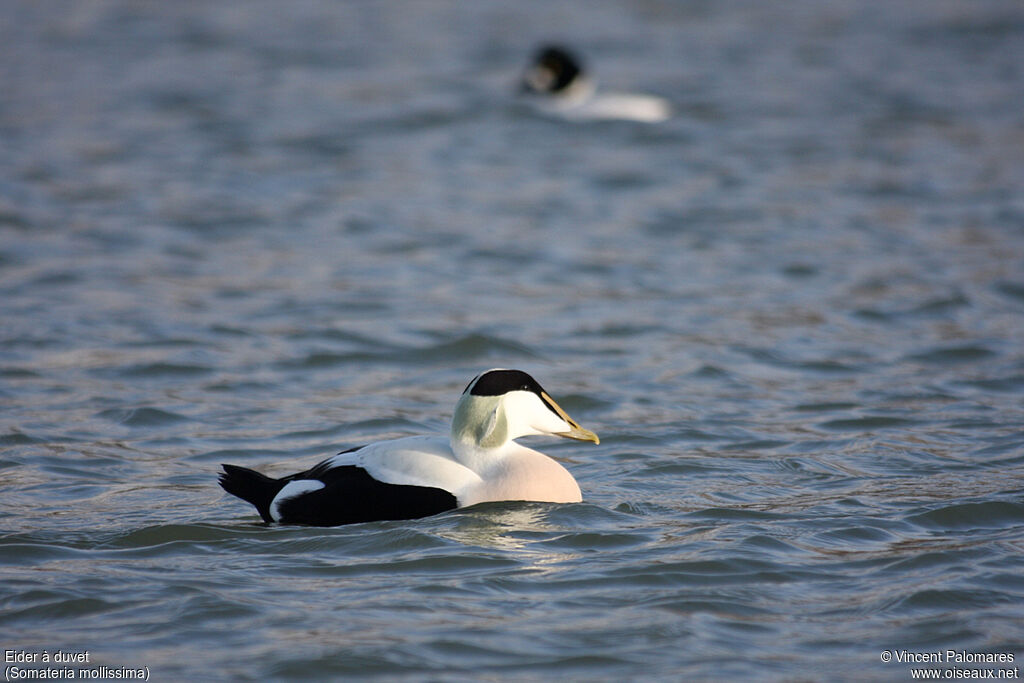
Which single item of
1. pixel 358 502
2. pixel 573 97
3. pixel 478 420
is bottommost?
pixel 358 502

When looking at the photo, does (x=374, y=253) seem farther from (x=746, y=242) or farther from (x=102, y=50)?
(x=102, y=50)

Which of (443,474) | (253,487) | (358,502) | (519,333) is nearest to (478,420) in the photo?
(443,474)

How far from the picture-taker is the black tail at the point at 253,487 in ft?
16.6

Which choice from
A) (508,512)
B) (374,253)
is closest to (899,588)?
(508,512)

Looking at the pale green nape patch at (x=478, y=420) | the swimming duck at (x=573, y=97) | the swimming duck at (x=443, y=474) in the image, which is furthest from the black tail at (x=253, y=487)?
the swimming duck at (x=573, y=97)

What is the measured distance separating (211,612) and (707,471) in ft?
7.86

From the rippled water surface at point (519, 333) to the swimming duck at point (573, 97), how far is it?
21 centimetres

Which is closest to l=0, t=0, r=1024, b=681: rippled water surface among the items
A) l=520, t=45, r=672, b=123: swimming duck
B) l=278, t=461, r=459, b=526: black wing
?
l=278, t=461, r=459, b=526: black wing

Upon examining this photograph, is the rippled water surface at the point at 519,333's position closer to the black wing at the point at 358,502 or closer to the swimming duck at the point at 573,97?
the black wing at the point at 358,502

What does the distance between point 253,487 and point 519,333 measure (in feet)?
11.3

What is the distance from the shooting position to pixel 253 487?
16.7 ft

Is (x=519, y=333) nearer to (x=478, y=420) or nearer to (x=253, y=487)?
(x=478, y=420)

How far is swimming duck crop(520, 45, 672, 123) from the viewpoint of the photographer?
14070 millimetres

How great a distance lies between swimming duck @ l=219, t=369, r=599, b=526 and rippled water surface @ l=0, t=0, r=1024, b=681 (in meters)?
0.09
